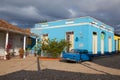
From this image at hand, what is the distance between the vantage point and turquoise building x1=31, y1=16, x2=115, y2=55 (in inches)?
892

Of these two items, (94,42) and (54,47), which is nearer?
(54,47)

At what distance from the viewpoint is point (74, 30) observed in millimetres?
23578

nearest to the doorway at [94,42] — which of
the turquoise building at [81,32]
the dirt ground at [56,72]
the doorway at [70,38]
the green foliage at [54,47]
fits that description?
the turquoise building at [81,32]

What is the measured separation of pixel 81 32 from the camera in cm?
2295

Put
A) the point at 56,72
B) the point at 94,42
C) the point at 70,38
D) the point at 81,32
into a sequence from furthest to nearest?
the point at 94,42, the point at 70,38, the point at 81,32, the point at 56,72

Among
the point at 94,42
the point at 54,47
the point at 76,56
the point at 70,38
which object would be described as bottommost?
the point at 76,56

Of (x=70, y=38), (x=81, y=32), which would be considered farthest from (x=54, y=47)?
(x=81, y=32)

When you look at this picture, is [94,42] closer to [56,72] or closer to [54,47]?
[54,47]

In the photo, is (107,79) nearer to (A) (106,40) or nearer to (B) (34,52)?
(B) (34,52)

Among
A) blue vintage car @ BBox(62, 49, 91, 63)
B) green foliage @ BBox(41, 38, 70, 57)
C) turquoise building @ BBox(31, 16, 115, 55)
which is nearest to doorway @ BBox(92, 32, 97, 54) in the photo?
turquoise building @ BBox(31, 16, 115, 55)

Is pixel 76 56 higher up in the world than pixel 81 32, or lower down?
lower down

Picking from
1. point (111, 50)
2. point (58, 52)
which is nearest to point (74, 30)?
point (58, 52)

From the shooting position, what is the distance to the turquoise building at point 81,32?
22.7 meters

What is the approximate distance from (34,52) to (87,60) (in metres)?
10.2
